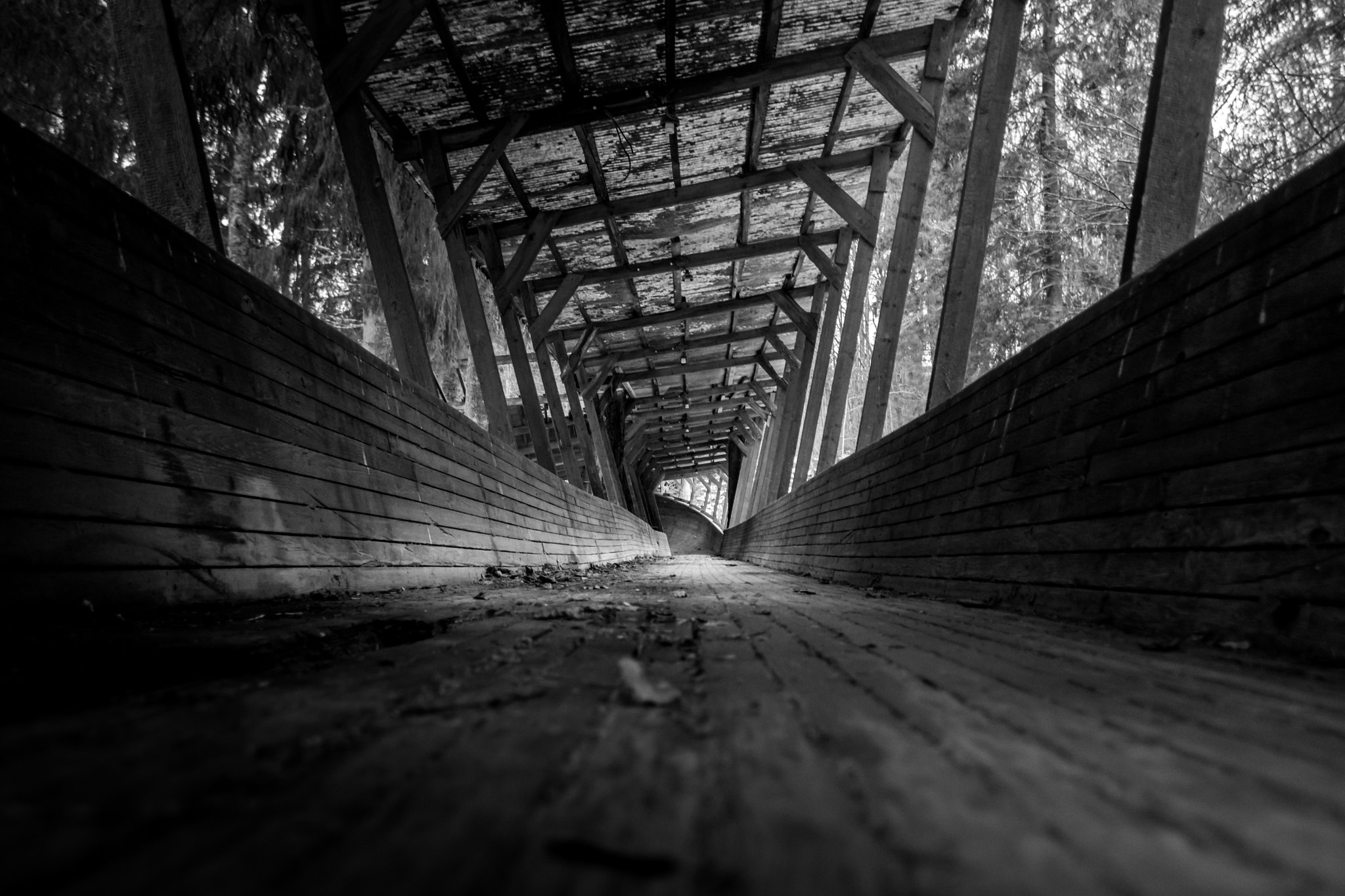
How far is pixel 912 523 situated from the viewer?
4742 mm

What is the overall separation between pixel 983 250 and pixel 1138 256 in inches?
101

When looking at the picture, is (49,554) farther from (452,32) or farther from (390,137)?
(390,137)

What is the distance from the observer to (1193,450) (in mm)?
2244

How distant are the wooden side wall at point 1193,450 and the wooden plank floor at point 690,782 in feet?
1.65

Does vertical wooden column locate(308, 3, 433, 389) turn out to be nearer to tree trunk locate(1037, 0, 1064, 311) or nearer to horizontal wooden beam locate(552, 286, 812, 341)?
tree trunk locate(1037, 0, 1064, 311)

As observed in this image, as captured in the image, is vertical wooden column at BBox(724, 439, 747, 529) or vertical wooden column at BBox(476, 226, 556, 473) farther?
vertical wooden column at BBox(724, 439, 747, 529)

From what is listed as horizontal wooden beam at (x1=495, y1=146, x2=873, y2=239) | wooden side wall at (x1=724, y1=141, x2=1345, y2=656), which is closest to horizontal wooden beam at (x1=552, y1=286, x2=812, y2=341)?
horizontal wooden beam at (x1=495, y1=146, x2=873, y2=239)

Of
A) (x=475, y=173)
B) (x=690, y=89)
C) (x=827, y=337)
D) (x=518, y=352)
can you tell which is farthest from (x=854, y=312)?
(x=475, y=173)

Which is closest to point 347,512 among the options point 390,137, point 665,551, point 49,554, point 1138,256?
point 49,554

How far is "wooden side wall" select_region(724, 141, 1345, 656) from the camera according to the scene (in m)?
1.83

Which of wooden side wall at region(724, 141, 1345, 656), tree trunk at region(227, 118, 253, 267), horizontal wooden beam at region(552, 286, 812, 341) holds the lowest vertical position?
wooden side wall at region(724, 141, 1345, 656)

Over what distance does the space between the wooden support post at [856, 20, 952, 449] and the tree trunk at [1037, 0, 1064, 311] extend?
235 centimetres

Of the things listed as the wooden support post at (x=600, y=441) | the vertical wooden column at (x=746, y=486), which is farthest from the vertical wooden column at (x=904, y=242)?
the vertical wooden column at (x=746, y=486)

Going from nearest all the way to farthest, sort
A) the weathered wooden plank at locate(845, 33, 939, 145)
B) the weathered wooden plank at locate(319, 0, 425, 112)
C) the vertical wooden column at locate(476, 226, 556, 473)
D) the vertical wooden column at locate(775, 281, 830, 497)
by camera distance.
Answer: the weathered wooden plank at locate(319, 0, 425, 112)
the weathered wooden plank at locate(845, 33, 939, 145)
the vertical wooden column at locate(476, 226, 556, 473)
the vertical wooden column at locate(775, 281, 830, 497)
